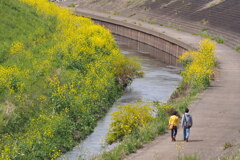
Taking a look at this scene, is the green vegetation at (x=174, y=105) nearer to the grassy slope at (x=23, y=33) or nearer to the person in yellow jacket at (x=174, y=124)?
the person in yellow jacket at (x=174, y=124)

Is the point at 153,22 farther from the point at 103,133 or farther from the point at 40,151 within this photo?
the point at 40,151

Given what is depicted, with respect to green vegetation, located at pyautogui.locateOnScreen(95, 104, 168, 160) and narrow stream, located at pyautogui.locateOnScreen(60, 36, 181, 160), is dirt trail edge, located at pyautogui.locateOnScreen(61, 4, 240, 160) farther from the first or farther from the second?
narrow stream, located at pyautogui.locateOnScreen(60, 36, 181, 160)

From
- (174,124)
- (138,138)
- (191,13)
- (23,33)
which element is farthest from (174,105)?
(191,13)

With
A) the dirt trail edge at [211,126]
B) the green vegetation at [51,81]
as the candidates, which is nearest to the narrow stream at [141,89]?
the green vegetation at [51,81]

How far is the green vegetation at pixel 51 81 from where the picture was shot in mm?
21812

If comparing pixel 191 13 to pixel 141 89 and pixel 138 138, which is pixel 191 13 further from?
pixel 138 138

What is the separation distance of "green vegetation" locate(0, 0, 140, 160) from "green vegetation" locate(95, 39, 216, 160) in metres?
2.67

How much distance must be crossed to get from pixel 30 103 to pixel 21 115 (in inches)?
52.4

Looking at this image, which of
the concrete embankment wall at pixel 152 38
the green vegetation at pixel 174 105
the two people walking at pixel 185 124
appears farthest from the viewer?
the concrete embankment wall at pixel 152 38

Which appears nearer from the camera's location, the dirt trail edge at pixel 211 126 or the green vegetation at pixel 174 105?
the dirt trail edge at pixel 211 126

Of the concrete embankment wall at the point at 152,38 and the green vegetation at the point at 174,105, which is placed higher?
the green vegetation at the point at 174,105

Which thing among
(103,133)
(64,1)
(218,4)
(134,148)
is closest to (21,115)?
(103,133)

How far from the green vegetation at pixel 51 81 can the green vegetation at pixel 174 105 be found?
2.67 meters

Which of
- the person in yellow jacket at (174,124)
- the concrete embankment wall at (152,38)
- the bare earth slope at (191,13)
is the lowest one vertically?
the concrete embankment wall at (152,38)
